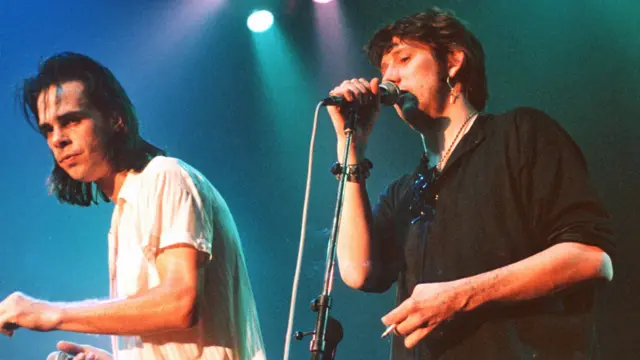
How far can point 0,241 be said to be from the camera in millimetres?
2713

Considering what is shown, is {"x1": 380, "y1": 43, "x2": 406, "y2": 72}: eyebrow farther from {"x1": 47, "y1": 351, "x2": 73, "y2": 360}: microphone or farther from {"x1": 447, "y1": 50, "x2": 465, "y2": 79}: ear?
{"x1": 47, "y1": 351, "x2": 73, "y2": 360}: microphone

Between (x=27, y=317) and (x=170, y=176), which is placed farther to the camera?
(x=170, y=176)

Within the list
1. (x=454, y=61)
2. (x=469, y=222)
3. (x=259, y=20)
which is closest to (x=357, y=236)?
(x=469, y=222)

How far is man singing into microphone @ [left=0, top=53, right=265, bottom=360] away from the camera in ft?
4.73

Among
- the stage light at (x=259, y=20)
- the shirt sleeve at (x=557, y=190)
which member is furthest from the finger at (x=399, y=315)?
the stage light at (x=259, y=20)

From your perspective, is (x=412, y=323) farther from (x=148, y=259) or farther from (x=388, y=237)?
(x=148, y=259)

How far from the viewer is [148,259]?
5.11 feet

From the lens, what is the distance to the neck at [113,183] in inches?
73.2

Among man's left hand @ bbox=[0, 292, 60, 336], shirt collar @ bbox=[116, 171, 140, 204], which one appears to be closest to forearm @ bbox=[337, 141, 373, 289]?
shirt collar @ bbox=[116, 171, 140, 204]

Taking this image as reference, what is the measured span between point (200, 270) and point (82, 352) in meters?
0.55

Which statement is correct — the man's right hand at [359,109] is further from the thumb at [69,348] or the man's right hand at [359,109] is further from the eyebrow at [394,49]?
the thumb at [69,348]

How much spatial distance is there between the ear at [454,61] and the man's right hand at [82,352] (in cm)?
130

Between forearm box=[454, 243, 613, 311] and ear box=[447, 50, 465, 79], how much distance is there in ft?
2.15

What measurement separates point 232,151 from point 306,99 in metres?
→ 0.43
